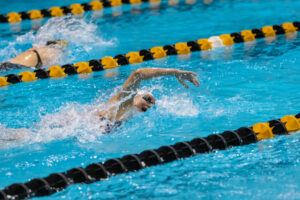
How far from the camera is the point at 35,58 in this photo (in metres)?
6.63

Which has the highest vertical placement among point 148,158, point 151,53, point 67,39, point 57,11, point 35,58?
point 57,11

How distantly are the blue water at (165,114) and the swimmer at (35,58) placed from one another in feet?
0.72

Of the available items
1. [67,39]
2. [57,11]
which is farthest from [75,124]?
[57,11]

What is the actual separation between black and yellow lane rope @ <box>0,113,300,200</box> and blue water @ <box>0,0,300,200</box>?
6cm

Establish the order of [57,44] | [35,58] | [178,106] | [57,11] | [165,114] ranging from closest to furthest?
1. [165,114]
2. [178,106]
3. [35,58]
4. [57,44]
5. [57,11]

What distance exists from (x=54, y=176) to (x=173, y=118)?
1.67m

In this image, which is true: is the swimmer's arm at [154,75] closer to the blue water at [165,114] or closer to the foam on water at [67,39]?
the blue water at [165,114]

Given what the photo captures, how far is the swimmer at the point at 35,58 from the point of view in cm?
657

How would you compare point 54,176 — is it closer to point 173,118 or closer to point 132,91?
point 132,91

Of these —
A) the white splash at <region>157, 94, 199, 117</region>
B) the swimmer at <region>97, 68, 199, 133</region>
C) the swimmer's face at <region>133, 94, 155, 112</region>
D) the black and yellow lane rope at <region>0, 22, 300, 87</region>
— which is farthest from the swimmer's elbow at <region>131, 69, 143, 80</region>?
the black and yellow lane rope at <region>0, 22, 300, 87</region>

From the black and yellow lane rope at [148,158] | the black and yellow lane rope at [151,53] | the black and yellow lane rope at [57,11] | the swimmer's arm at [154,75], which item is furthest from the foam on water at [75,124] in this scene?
the black and yellow lane rope at [57,11]

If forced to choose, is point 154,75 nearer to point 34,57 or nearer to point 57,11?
point 34,57

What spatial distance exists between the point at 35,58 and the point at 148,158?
3.38 metres

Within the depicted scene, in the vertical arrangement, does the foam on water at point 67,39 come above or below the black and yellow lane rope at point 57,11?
below
